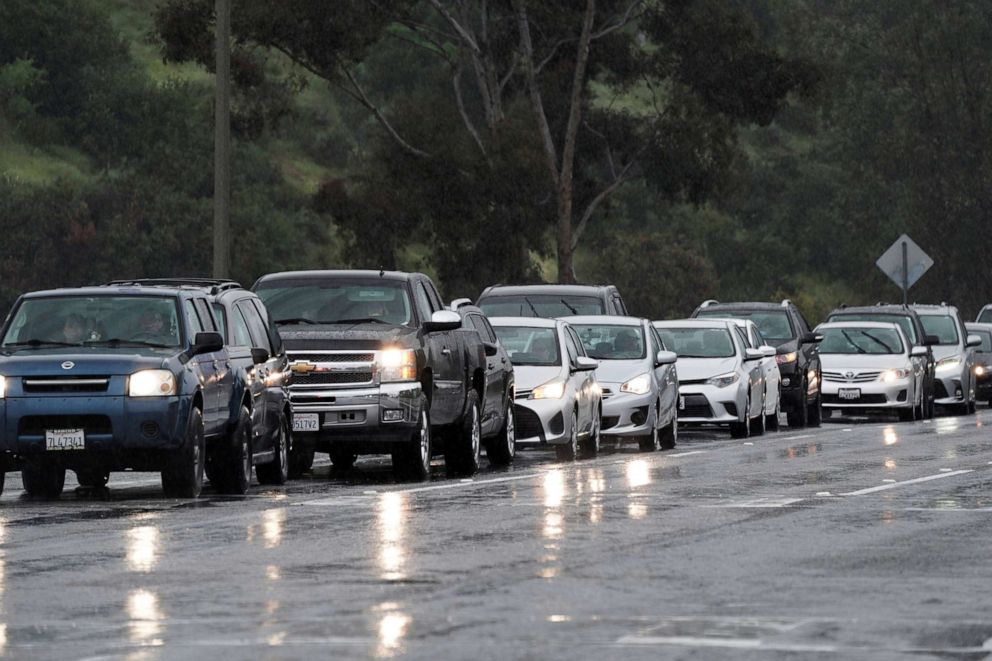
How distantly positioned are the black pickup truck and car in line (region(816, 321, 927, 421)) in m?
17.7

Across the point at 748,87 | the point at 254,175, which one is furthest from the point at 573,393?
the point at 254,175

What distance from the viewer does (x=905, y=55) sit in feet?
272

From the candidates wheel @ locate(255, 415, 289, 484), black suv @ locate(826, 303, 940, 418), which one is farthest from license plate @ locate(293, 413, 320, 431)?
black suv @ locate(826, 303, 940, 418)

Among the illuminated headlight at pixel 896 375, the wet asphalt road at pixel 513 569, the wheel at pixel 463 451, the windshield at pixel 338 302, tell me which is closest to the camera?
the wet asphalt road at pixel 513 569

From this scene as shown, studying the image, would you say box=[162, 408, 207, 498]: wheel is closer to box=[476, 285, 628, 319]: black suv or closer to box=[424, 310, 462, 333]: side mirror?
box=[424, 310, 462, 333]: side mirror

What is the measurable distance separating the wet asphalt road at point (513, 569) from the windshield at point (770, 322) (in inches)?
658

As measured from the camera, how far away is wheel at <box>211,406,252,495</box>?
1962 cm

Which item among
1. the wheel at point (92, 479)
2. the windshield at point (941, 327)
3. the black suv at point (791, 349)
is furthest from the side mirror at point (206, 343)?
the windshield at point (941, 327)

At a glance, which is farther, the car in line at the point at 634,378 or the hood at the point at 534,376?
the car in line at the point at 634,378

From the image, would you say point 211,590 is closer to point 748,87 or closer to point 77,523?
point 77,523

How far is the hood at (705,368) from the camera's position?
33.6 m

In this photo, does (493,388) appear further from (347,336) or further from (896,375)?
(896,375)

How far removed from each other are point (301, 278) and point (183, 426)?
5.00 meters

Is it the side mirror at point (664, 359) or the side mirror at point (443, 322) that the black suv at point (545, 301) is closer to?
the side mirror at point (664, 359)
